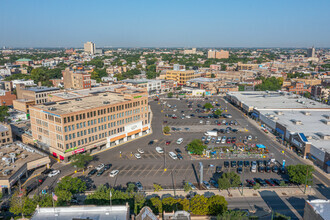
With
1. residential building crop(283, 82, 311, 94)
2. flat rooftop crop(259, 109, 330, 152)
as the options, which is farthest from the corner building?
residential building crop(283, 82, 311, 94)

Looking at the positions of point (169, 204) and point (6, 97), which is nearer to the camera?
point (169, 204)

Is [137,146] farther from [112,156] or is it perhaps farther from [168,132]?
[168,132]

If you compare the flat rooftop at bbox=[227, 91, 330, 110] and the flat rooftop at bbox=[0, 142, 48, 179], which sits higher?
the flat rooftop at bbox=[227, 91, 330, 110]

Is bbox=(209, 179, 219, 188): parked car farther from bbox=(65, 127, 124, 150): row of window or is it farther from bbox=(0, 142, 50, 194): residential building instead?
bbox=(0, 142, 50, 194): residential building

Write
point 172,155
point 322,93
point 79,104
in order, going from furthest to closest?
point 322,93 → point 79,104 → point 172,155

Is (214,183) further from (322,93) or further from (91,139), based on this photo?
(322,93)

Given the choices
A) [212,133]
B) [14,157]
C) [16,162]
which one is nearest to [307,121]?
[212,133]
